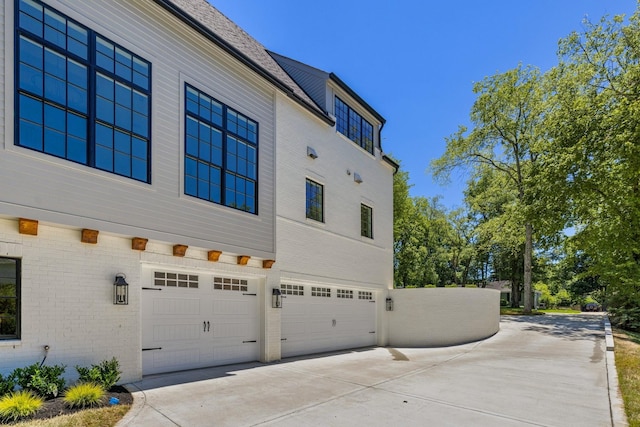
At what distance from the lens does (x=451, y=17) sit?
49.9 ft

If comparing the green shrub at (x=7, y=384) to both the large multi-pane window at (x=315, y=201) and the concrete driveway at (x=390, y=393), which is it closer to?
the concrete driveway at (x=390, y=393)

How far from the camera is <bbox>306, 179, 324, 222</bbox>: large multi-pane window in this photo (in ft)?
43.0

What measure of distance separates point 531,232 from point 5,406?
27449 millimetres

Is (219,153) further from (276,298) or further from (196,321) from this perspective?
(276,298)

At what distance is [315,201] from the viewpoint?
13391 millimetres

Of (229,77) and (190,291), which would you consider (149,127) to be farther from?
(190,291)

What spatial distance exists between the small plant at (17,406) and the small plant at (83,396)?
0.36m

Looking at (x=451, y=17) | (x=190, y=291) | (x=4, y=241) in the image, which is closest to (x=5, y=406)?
(x=4, y=241)

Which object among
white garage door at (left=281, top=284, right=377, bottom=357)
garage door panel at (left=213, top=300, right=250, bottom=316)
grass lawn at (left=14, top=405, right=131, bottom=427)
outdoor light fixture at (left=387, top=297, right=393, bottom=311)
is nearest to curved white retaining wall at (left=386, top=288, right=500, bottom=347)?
outdoor light fixture at (left=387, top=297, right=393, bottom=311)

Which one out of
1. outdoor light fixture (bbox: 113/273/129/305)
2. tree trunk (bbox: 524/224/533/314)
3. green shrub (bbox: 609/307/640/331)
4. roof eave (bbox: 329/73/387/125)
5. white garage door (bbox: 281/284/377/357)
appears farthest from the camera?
tree trunk (bbox: 524/224/533/314)

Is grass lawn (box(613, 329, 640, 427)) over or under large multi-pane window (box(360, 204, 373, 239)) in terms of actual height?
under

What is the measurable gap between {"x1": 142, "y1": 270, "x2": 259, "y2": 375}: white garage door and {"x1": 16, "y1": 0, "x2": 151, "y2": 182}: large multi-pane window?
2620 mm

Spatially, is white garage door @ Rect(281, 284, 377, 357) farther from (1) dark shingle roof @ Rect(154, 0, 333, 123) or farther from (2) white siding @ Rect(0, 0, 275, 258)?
(1) dark shingle roof @ Rect(154, 0, 333, 123)

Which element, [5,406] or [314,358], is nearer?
[5,406]
